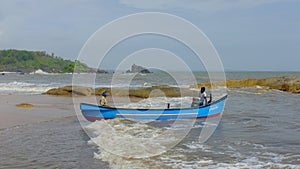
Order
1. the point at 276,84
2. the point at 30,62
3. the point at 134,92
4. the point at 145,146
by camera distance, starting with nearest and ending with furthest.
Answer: the point at 145,146 → the point at 134,92 → the point at 276,84 → the point at 30,62

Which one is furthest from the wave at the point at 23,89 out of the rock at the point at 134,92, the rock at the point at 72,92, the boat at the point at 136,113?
the boat at the point at 136,113

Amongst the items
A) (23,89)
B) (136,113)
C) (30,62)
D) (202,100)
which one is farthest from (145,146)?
(30,62)

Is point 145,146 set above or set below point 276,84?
below

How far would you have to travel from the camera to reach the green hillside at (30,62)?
16088cm

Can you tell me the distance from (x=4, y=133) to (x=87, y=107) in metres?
3.85

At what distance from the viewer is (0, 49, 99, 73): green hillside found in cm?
16088

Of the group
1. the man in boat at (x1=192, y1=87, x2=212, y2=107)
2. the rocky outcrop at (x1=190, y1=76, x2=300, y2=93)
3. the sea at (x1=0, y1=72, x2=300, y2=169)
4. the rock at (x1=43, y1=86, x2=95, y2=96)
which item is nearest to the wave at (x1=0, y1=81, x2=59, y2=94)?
the rock at (x1=43, y1=86, x2=95, y2=96)

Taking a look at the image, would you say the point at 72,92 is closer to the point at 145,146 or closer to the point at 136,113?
the point at 136,113

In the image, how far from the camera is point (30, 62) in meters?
175

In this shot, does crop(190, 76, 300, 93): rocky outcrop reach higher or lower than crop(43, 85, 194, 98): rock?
higher

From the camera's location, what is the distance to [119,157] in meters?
9.05

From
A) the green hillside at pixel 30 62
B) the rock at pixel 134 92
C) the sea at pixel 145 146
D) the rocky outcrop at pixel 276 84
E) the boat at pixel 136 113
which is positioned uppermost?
the green hillside at pixel 30 62

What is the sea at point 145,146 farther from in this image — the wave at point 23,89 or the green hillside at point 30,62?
the green hillside at point 30,62

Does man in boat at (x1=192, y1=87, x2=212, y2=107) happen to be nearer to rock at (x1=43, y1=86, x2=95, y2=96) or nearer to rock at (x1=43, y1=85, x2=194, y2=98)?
rock at (x1=43, y1=85, x2=194, y2=98)
